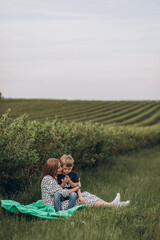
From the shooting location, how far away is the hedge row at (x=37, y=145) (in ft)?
19.2

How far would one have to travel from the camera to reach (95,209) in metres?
4.81

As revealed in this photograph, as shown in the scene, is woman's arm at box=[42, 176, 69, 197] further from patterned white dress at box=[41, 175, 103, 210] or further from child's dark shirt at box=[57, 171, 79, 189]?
child's dark shirt at box=[57, 171, 79, 189]

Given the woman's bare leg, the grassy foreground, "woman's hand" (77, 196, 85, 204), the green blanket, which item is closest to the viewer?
the grassy foreground

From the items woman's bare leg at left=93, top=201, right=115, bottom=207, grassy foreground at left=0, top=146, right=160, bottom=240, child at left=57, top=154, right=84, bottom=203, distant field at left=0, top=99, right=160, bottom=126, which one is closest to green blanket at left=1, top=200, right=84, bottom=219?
grassy foreground at left=0, top=146, right=160, bottom=240

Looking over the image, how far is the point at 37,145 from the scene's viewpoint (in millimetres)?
6914

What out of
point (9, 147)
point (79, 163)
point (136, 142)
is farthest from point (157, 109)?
point (9, 147)

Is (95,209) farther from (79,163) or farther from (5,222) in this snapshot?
(79,163)

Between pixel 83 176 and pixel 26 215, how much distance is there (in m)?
3.28

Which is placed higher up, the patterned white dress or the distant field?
the distant field

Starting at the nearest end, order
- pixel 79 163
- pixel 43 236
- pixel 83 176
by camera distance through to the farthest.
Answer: pixel 43 236 < pixel 83 176 < pixel 79 163

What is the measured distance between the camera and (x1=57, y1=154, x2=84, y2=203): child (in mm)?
5148

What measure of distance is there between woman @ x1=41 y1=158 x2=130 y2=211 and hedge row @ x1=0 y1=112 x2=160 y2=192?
0.92 m

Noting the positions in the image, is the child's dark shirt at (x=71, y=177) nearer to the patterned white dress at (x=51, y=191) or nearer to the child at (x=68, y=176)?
the child at (x=68, y=176)

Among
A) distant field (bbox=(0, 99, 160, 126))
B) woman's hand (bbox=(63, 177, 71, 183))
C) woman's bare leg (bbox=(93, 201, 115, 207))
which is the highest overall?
distant field (bbox=(0, 99, 160, 126))
